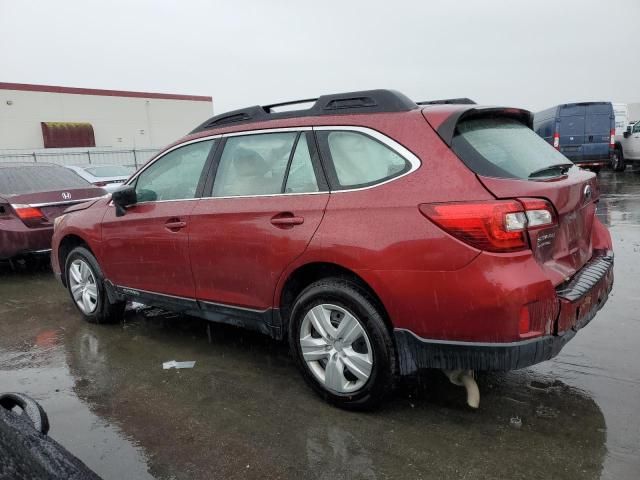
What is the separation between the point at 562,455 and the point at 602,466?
176mm

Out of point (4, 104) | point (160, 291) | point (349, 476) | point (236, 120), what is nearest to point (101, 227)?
point (160, 291)

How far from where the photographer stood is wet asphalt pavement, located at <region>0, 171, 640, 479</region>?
8.80 feet

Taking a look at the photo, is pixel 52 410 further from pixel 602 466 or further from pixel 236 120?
pixel 602 466

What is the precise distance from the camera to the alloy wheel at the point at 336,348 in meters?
3.03

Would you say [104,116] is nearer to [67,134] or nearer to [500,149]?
[67,134]

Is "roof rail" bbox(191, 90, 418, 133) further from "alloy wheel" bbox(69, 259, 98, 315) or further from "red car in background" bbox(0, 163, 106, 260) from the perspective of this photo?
"red car in background" bbox(0, 163, 106, 260)

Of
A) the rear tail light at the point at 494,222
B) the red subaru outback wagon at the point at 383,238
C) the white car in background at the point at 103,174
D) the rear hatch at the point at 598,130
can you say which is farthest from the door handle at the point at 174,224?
the rear hatch at the point at 598,130

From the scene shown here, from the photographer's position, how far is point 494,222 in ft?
8.50

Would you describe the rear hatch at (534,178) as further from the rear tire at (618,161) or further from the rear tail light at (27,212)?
the rear tire at (618,161)

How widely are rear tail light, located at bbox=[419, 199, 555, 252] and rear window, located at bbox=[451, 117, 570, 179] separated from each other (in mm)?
216

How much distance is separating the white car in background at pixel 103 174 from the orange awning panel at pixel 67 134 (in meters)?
20.8

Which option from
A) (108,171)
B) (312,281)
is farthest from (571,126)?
(312,281)

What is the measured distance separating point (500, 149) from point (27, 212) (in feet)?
19.4

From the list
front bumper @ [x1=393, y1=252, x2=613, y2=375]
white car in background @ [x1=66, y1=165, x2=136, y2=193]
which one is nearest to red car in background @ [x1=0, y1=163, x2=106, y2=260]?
white car in background @ [x1=66, y1=165, x2=136, y2=193]
